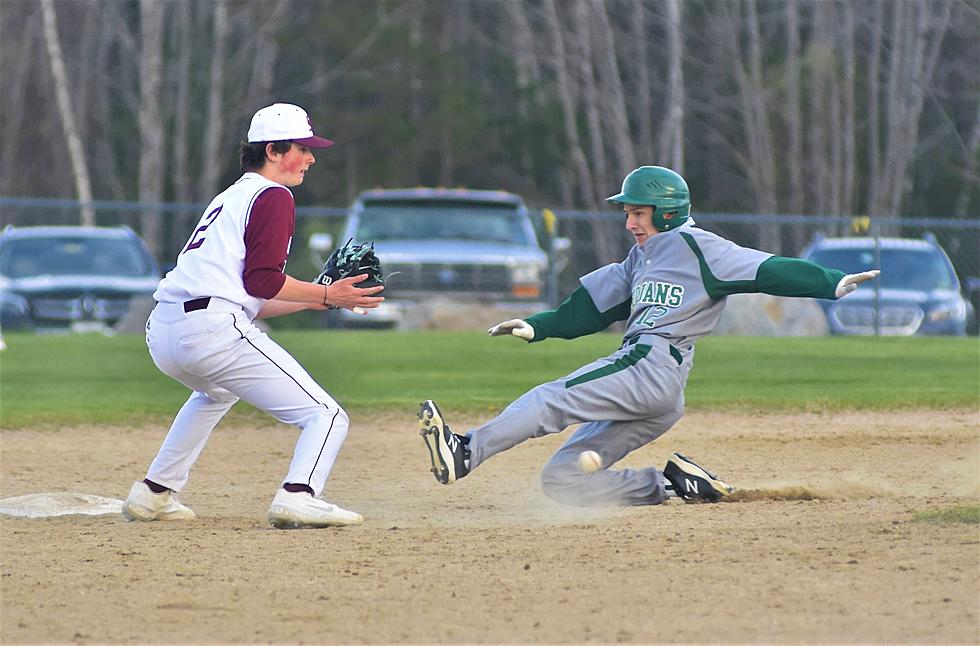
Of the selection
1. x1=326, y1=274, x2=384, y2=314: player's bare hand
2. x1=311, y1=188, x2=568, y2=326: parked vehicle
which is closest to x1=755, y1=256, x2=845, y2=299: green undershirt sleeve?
x1=326, y1=274, x2=384, y2=314: player's bare hand

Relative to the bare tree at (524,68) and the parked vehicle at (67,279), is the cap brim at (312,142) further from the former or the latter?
the bare tree at (524,68)

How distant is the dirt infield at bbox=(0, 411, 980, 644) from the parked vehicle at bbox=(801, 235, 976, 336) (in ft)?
33.8

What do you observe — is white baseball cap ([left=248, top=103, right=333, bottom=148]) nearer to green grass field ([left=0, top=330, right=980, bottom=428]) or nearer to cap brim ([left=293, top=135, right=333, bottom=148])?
cap brim ([left=293, top=135, right=333, bottom=148])

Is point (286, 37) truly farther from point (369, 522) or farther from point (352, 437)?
point (369, 522)

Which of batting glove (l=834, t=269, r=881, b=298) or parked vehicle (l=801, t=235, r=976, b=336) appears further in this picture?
parked vehicle (l=801, t=235, r=976, b=336)

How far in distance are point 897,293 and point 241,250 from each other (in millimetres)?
13837

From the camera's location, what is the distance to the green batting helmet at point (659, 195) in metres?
→ 6.69

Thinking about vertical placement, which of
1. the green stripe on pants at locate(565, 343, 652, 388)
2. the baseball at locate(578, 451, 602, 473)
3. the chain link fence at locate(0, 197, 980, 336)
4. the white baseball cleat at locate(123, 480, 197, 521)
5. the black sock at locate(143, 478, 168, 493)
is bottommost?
the chain link fence at locate(0, 197, 980, 336)

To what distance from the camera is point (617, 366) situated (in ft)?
21.6

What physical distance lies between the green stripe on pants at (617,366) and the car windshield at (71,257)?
13055 mm

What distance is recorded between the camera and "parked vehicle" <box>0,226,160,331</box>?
1819 cm

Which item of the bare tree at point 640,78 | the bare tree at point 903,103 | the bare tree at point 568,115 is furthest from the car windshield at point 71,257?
the bare tree at point 903,103

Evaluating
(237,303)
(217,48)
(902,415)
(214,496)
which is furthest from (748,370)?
(217,48)

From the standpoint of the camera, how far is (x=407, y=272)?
690 inches
